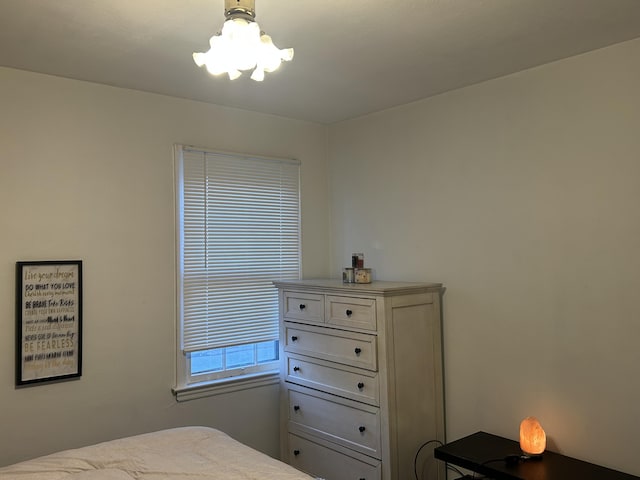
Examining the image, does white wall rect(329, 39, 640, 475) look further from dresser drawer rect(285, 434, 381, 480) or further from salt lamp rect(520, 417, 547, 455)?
dresser drawer rect(285, 434, 381, 480)

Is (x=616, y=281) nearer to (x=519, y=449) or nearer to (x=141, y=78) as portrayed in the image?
(x=519, y=449)

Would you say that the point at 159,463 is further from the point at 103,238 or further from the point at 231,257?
the point at 231,257

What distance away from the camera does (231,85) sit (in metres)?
3.08

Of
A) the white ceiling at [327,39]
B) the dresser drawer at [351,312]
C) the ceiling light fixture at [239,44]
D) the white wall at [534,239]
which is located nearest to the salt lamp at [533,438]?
the white wall at [534,239]

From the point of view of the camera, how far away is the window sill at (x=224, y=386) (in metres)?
3.25

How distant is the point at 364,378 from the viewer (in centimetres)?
295

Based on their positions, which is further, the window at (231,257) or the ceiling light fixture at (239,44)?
the window at (231,257)

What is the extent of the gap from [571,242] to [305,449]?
204cm

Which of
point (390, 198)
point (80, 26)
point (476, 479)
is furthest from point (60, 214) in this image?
point (476, 479)

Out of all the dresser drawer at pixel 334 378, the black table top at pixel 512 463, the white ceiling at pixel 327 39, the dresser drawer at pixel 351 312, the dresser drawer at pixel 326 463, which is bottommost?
the dresser drawer at pixel 326 463

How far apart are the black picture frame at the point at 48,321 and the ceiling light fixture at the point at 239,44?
170 centimetres

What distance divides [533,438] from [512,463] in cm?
17

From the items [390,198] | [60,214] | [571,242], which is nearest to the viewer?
[571,242]

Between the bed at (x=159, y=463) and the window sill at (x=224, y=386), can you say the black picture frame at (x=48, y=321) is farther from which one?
the bed at (x=159, y=463)
